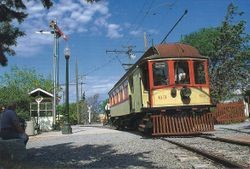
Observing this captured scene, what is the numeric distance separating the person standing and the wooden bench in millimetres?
429

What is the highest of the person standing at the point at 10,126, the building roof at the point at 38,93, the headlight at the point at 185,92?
the building roof at the point at 38,93

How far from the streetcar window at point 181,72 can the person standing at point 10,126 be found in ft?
26.1

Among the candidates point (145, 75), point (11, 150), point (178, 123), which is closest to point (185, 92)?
point (178, 123)

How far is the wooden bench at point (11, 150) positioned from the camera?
11102mm

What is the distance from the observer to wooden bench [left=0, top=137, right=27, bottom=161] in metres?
11.1

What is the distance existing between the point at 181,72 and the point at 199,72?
2.61 feet

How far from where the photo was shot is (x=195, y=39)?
67000 mm

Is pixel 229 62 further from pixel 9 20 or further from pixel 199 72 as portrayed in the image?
pixel 9 20

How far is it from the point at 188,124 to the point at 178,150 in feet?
16.1

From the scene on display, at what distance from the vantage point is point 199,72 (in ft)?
61.4

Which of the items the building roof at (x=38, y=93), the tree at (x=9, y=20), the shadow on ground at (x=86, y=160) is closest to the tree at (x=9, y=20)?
the tree at (x=9, y=20)

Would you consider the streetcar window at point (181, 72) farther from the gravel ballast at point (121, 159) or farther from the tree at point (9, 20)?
the tree at point (9, 20)

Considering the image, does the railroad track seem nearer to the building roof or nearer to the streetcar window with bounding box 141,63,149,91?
the streetcar window with bounding box 141,63,149,91

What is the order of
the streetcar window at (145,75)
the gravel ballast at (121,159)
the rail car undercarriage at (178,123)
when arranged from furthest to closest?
the streetcar window at (145,75), the rail car undercarriage at (178,123), the gravel ballast at (121,159)
